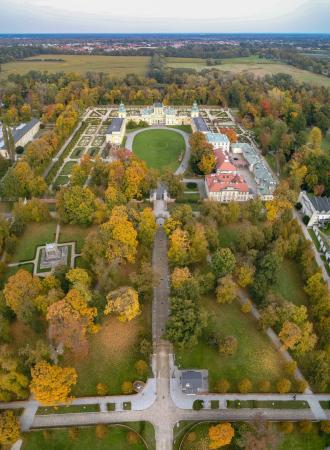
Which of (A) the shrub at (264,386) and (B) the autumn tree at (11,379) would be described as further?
(A) the shrub at (264,386)

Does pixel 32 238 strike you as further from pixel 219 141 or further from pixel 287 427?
pixel 219 141

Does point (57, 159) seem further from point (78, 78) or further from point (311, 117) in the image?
point (311, 117)

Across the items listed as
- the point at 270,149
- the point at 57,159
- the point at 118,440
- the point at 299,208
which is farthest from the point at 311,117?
the point at 118,440

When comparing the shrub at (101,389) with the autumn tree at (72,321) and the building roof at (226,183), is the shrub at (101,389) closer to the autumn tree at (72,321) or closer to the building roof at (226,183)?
the autumn tree at (72,321)

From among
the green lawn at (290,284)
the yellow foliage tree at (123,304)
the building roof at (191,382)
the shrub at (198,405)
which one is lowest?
the shrub at (198,405)

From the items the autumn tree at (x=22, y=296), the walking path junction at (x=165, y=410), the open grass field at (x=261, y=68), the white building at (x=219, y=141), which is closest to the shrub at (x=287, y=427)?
the walking path junction at (x=165, y=410)

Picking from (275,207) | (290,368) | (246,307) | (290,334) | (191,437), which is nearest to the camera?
(191,437)

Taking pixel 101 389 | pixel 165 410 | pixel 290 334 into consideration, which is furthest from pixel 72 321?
pixel 290 334

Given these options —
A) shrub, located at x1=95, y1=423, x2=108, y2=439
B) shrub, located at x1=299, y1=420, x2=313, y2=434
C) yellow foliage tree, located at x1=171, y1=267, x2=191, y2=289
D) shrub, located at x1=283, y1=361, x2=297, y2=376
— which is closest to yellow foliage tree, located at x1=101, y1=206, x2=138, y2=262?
yellow foliage tree, located at x1=171, y1=267, x2=191, y2=289
